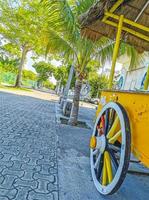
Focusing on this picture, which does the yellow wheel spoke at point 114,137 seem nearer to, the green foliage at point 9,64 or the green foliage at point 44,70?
the green foliage at point 9,64

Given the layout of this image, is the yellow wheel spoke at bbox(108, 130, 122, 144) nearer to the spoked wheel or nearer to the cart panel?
the spoked wheel

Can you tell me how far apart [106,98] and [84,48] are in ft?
17.3

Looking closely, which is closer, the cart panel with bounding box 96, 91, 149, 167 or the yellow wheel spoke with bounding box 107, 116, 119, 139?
the cart panel with bounding box 96, 91, 149, 167

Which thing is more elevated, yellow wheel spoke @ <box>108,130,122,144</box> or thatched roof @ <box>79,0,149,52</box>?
thatched roof @ <box>79,0,149,52</box>

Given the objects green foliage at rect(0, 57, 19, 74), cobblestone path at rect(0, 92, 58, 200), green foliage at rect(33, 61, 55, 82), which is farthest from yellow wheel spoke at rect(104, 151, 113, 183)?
green foliage at rect(33, 61, 55, 82)

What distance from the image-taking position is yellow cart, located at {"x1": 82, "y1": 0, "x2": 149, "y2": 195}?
302 centimetres

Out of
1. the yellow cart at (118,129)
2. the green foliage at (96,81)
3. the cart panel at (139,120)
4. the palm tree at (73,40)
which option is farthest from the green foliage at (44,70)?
the cart panel at (139,120)

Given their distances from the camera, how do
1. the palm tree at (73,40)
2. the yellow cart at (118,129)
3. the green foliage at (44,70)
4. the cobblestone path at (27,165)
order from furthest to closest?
the green foliage at (44,70)
the palm tree at (73,40)
the cobblestone path at (27,165)
the yellow cart at (118,129)

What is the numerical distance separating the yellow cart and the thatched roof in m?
0.02

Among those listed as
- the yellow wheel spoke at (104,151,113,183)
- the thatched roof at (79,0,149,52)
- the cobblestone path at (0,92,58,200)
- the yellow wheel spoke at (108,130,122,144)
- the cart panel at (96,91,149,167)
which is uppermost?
the thatched roof at (79,0,149,52)

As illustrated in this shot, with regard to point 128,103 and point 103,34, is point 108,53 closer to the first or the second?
point 103,34

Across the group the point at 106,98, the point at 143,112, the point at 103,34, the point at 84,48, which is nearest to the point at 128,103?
the point at 143,112

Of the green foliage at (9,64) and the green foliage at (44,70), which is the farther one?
the green foliage at (44,70)

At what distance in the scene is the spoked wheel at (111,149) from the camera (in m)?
3.07
